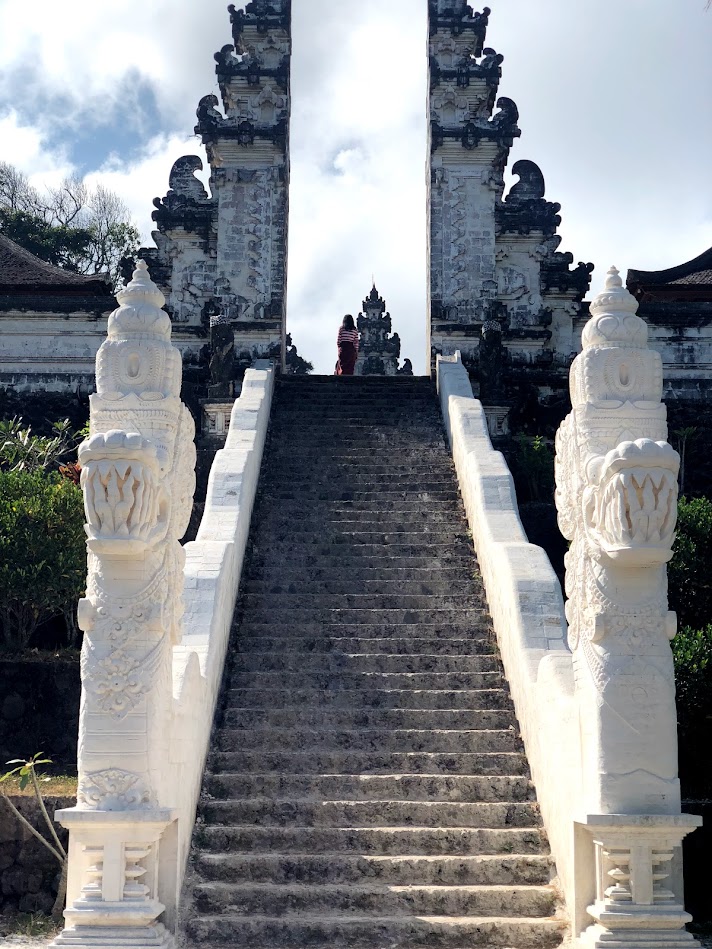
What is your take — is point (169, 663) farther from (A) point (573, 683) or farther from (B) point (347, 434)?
(B) point (347, 434)

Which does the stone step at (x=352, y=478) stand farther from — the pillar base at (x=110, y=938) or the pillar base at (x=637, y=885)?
the pillar base at (x=110, y=938)

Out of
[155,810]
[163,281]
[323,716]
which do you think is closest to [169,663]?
[155,810]

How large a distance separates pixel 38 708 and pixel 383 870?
13.6 ft

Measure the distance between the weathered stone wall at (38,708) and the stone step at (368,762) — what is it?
2556mm

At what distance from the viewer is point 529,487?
13.5 metres

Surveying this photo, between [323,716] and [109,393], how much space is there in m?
2.94

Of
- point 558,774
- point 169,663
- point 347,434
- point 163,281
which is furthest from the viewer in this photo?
point 163,281

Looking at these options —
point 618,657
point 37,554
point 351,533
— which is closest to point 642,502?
point 618,657


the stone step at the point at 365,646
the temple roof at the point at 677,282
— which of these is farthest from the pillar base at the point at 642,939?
the temple roof at the point at 677,282

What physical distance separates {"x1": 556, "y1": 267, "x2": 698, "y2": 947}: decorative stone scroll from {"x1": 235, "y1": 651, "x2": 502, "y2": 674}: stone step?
2.51m

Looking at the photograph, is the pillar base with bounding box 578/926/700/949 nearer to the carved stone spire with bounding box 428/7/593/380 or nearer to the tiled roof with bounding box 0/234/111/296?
the carved stone spire with bounding box 428/7/593/380

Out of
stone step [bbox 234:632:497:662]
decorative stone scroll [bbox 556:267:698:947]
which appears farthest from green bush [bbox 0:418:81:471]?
decorative stone scroll [bbox 556:267:698:947]

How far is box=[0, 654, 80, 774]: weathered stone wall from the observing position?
Answer: 10.0m

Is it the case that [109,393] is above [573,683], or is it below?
above
